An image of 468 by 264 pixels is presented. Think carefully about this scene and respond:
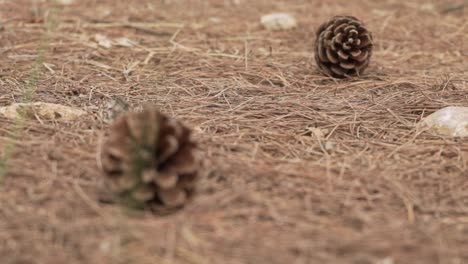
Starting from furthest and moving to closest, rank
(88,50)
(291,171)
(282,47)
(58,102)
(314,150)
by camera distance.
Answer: (282,47) → (88,50) → (58,102) → (314,150) → (291,171)

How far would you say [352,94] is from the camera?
2.71 m

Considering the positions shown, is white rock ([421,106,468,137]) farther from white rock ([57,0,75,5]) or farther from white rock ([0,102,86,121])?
white rock ([57,0,75,5])

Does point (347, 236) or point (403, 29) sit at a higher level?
point (403, 29)

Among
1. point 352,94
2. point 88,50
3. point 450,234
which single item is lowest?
point 450,234

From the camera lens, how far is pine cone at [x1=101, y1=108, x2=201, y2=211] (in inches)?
62.5

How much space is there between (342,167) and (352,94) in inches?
33.2

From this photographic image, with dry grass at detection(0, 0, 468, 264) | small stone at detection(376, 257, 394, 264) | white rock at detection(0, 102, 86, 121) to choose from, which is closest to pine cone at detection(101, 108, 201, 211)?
dry grass at detection(0, 0, 468, 264)

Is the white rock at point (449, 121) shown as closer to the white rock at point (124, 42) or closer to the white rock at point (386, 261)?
the white rock at point (386, 261)

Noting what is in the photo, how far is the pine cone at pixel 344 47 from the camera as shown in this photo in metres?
2.95

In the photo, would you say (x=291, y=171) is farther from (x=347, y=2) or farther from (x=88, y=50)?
(x=347, y=2)

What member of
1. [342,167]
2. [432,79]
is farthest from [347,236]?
[432,79]

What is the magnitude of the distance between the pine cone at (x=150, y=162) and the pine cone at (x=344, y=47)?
1.48 metres

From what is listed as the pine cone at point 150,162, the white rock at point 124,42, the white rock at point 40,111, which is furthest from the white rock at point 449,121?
the white rock at point 124,42

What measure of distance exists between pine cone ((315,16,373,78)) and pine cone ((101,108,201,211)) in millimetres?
1479
